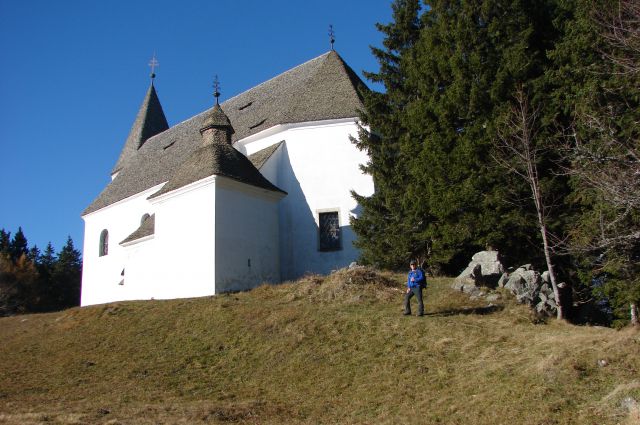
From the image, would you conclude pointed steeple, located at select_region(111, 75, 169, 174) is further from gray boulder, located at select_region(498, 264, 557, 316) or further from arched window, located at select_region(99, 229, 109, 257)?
gray boulder, located at select_region(498, 264, 557, 316)

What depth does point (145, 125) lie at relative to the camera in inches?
1586

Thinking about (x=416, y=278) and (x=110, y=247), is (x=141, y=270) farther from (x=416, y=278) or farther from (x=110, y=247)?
(x=416, y=278)

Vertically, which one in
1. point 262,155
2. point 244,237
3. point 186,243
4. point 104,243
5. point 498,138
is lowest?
point 186,243

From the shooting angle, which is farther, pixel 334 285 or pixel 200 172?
pixel 200 172

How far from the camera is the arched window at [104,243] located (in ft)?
104

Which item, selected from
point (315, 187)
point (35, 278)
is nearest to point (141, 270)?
point (315, 187)

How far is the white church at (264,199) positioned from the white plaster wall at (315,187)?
0.13 feet

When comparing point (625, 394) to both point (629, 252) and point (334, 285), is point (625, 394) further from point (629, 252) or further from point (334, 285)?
point (334, 285)

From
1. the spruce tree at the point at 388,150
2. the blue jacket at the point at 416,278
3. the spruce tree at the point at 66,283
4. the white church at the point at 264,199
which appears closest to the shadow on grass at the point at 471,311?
the blue jacket at the point at 416,278

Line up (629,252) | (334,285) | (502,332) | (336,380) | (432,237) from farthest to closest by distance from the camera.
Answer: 1. (432,237)
2. (334,285)
3. (629,252)
4. (502,332)
5. (336,380)

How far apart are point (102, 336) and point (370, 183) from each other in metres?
11.0

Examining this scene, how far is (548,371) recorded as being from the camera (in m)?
9.09

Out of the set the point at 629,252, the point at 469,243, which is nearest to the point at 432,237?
the point at 469,243

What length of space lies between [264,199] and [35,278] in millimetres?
30882
